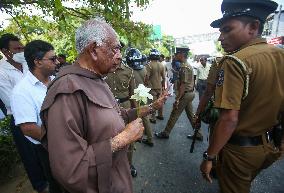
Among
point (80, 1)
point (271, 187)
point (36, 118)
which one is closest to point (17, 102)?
point (36, 118)

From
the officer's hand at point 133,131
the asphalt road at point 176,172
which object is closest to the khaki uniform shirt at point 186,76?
the asphalt road at point 176,172

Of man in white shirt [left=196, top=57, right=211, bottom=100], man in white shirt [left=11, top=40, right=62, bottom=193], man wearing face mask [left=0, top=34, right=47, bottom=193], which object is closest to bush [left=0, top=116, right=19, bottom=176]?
man wearing face mask [left=0, top=34, right=47, bottom=193]

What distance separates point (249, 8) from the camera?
7.38ft

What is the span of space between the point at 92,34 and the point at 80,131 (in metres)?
0.63

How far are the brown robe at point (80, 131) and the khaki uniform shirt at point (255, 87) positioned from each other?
0.97m

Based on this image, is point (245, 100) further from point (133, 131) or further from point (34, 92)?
point (34, 92)

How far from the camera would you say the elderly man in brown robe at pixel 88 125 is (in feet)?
4.81

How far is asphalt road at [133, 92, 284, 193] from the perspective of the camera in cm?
409

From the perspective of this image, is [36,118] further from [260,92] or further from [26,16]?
[26,16]

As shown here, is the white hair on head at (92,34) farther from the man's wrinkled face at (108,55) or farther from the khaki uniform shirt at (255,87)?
the khaki uniform shirt at (255,87)

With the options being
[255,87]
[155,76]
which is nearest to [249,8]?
[255,87]

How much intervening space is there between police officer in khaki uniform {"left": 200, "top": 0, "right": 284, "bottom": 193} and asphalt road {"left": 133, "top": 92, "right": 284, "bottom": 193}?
1.84m

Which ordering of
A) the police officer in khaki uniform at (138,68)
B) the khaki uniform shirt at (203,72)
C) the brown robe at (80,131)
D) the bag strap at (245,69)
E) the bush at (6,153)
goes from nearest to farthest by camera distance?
1. the brown robe at (80,131)
2. the bag strap at (245,69)
3. the bush at (6,153)
4. the police officer in khaki uniform at (138,68)
5. the khaki uniform shirt at (203,72)

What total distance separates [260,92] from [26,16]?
4.79 m
